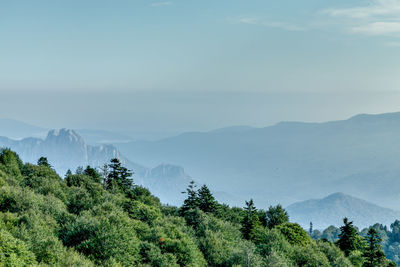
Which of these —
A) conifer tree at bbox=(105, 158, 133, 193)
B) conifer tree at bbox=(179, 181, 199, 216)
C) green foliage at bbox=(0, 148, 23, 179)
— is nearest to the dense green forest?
conifer tree at bbox=(179, 181, 199, 216)

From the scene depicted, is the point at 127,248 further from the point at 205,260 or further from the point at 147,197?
the point at 147,197

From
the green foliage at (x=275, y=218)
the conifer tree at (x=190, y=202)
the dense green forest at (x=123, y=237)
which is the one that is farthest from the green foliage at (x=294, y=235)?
the conifer tree at (x=190, y=202)

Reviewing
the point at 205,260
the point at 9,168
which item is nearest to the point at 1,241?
the point at 205,260

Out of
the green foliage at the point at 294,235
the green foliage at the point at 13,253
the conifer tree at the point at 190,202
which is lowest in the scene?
the green foliage at the point at 13,253

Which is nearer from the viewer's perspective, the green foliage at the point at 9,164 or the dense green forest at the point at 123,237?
the dense green forest at the point at 123,237

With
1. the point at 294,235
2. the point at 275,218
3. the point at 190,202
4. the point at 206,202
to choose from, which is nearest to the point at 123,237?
the point at 294,235

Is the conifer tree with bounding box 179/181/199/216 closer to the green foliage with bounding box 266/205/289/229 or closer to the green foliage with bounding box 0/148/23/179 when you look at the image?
the green foliage with bounding box 266/205/289/229

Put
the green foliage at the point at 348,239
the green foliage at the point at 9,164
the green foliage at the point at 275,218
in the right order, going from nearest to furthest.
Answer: the green foliage at the point at 9,164 → the green foliage at the point at 348,239 → the green foliage at the point at 275,218

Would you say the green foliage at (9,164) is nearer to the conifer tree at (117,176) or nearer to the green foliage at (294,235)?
the conifer tree at (117,176)

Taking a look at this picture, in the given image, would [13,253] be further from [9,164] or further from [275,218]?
[275,218]

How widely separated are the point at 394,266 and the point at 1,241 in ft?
307

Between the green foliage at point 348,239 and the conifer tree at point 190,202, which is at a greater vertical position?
the conifer tree at point 190,202

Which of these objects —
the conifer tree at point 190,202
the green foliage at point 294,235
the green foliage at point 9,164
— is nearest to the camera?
the green foliage at point 294,235

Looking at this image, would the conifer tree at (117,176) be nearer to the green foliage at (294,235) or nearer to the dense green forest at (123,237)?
the dense green forest at (123,237)
